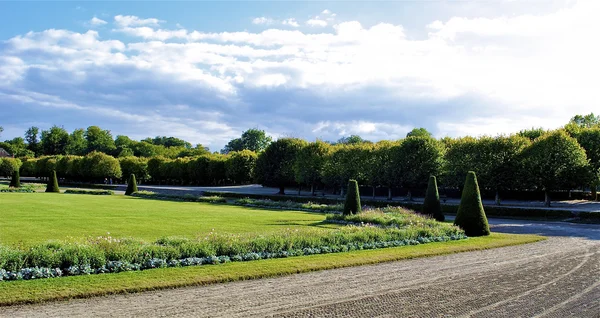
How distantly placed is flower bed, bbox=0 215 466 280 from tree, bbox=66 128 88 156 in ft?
487

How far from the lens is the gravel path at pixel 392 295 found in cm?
959

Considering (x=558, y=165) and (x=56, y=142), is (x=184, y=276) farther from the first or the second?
(x=56, y=142)

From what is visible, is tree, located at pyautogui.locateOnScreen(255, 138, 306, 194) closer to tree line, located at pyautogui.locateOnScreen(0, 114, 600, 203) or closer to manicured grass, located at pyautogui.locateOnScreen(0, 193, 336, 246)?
tree line, located at pyautogui.locateOnScreen(0, 114, 600, 203)

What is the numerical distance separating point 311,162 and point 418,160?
15.1m

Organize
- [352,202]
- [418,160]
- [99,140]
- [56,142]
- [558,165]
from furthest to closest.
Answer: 1. [99,140]
2. [56,142]
3. [418,160]
4. [558,165]
5. [352,202]

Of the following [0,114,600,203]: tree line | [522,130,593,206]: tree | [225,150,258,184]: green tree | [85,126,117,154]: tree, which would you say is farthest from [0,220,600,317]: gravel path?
[85,126,117,154]: tree

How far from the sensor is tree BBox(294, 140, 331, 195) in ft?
201

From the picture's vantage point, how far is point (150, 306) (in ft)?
32.1

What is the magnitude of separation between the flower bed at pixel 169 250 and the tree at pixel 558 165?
2700 cm

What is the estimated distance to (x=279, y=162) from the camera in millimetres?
66000

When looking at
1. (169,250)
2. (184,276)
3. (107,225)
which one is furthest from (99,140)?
(184,276)

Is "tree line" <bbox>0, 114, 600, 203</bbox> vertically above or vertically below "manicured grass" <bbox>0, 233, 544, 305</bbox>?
above

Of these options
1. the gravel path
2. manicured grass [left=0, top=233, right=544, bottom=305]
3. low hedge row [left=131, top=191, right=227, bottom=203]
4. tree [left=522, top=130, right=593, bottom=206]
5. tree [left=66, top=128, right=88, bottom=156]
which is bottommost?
the gravel path

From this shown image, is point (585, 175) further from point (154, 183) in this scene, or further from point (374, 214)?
point (154, 183)
